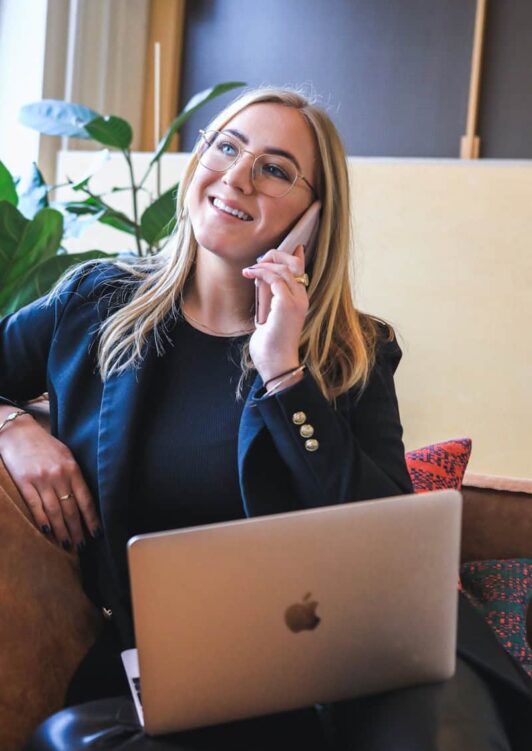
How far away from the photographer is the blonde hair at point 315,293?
1514 mm

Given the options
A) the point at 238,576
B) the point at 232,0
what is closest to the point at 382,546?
the point at 238,576

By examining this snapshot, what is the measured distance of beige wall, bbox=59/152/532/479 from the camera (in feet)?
8.25

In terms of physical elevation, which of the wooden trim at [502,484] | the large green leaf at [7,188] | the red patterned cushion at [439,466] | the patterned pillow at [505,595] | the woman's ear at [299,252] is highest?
the large green leaf at [7,188]

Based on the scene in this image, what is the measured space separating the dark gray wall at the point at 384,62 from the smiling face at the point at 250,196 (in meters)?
1.41

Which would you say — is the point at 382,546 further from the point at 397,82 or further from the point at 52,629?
the point at 397,82

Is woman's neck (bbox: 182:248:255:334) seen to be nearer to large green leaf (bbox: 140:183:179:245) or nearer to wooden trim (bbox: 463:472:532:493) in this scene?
wooden trim (bbox: 463:472:532:493)

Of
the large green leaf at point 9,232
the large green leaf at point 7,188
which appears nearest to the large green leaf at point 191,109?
the large green leaf at point 7,188

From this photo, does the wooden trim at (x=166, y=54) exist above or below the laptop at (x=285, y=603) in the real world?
above

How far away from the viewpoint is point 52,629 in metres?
1.33

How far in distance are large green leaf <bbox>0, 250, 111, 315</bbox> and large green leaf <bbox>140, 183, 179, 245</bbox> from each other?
38cm

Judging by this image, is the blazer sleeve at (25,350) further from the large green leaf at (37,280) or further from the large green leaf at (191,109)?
the large green leaf at (191,109)

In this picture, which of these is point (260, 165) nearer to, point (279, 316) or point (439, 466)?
point (279, 316)

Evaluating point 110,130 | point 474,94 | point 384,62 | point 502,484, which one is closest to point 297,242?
point 502,484

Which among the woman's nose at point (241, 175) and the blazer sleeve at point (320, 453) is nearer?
the blazer sleeve at point (320, 453)
